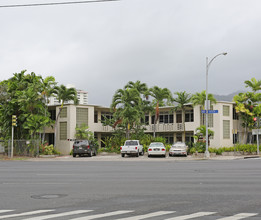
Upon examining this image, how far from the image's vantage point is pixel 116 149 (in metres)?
46.7

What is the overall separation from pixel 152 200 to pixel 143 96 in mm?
42737

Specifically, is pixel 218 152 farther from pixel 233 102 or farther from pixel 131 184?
pixel 131 184

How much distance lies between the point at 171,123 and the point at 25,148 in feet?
74.2

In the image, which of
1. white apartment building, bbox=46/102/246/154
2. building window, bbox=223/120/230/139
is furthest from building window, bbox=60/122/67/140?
building window, bbox=223/120/230/139

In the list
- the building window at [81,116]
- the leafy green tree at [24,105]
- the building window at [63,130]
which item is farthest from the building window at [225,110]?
the leafy green tree at [24,105]

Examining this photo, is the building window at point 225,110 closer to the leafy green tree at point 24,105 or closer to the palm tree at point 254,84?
the palm tree at point 254,84

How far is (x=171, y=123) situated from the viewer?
5722 centimetres

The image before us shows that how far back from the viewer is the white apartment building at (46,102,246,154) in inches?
1988

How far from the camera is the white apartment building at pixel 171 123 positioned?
50.5 m

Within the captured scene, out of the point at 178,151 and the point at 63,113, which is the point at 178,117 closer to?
the point at 63,113

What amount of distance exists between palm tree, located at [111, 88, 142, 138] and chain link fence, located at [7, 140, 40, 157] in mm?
10099

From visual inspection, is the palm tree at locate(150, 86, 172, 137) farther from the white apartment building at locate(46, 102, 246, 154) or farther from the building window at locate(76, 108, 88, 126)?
the building window at locate(76, 108, 88, 126)

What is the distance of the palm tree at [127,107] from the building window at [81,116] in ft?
16.9

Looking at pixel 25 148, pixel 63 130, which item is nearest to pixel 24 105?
pixel 25 148
